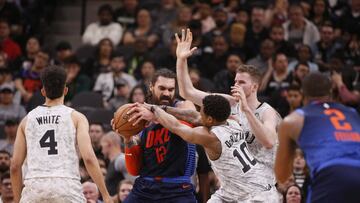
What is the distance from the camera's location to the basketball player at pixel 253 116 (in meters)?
8.42

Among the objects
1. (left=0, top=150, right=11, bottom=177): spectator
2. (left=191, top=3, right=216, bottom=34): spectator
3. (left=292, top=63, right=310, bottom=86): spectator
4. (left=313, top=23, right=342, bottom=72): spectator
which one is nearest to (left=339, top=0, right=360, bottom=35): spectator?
(left=313, top=23, right=342, bottom=72): spectator

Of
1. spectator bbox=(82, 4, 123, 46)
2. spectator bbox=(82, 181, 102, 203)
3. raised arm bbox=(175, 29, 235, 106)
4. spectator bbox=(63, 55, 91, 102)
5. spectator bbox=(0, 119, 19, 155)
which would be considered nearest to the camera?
raised arm bbox=(175, 29, 235, 106)

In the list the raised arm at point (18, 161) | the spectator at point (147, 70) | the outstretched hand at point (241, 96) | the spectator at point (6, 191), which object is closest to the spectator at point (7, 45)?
the spectator at point (147, 70)

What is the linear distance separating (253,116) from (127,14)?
9987 mm

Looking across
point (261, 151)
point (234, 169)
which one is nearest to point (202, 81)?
point (261, 151)

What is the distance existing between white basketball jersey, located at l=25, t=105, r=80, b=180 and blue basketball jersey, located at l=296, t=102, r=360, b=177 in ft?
7.80

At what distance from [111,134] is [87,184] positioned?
5.95ft

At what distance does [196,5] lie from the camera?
17.8m

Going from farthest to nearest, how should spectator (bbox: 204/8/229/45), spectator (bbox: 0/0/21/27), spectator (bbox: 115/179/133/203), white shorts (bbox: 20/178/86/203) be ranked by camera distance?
1. spectator (bbox: 0/0/21/27)
2. spectator (bbox: 204/8/229/45)
3. spectator (bbox: 115/179/133/203)
4. white shorts (bbox: 20/178/86/203)

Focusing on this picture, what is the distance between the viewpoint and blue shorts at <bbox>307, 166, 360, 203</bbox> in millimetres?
6816

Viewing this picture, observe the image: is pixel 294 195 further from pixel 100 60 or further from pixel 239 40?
pixel 100 60

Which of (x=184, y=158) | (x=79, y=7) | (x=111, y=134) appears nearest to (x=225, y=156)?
(x=184, y=158)

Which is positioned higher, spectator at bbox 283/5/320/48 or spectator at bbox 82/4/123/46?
spectator at bbox 283/5/320/48

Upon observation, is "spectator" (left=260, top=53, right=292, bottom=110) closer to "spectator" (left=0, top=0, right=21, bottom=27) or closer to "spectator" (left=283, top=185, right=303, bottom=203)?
"spectator" (left=283, top=185, right=303, bottom=203)
